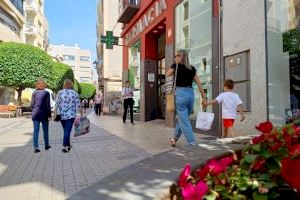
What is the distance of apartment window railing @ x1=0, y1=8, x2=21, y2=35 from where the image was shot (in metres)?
42.1

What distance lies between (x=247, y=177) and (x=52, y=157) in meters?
5.34

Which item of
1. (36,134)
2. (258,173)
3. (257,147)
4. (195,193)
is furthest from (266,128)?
(36,134)

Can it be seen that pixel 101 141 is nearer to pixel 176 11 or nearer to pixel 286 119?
pixel 286 119

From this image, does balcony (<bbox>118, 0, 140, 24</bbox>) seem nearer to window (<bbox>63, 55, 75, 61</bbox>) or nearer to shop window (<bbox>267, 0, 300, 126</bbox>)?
shop window (<bbox>267, 0, 300, 126</bbox>)

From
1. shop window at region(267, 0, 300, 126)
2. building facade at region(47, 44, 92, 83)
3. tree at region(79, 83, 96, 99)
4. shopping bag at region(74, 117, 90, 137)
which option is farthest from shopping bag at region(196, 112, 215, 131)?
building facade at region(47, 44, 92, 83)

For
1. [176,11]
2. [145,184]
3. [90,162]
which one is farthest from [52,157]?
[176,11]

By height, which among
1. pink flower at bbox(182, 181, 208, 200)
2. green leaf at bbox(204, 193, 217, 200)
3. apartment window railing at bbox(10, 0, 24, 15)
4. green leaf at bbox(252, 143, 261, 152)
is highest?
apartment window railing at bbox(10, 0, 24, 15)

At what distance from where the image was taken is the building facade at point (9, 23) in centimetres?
4193

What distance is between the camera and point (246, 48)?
28.0ft

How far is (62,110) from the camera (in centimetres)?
Result: 777

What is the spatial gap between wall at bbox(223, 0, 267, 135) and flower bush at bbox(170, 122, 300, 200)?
5.81 metres

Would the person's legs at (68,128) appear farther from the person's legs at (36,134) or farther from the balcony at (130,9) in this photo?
the balcony at (130,9)

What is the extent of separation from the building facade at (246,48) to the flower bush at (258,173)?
5.57 metres

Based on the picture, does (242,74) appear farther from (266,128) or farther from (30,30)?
(30,30)
